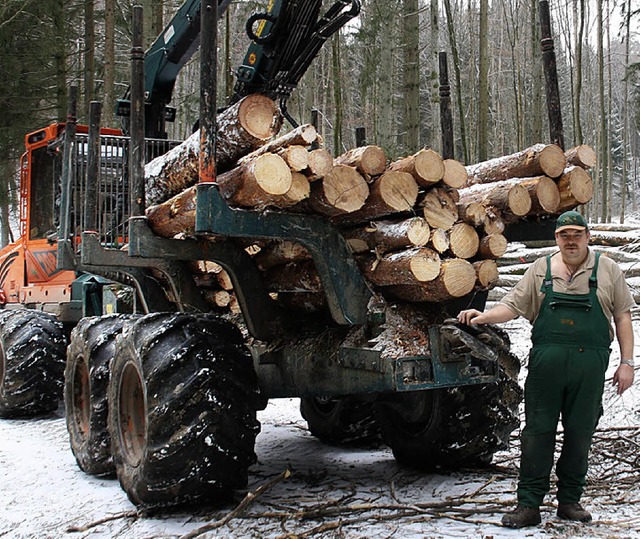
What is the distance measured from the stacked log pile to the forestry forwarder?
0.45 feet

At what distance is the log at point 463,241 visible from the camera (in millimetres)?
4211

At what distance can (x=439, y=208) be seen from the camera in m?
4.22

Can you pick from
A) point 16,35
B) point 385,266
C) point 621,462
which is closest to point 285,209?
point 385,266

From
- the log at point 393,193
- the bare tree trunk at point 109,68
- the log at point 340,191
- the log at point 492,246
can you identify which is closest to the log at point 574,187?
the log at point 492,246

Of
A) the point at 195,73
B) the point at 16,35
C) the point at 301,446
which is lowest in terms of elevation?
the point at 301,446

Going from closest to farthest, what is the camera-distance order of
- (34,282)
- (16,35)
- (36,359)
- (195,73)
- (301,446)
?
(301,446) < (36,359) < (34,282) < (16,35) < (195,73)

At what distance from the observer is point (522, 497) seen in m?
3.85

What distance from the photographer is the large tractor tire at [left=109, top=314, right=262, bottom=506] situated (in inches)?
162

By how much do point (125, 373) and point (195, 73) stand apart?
1442 inches

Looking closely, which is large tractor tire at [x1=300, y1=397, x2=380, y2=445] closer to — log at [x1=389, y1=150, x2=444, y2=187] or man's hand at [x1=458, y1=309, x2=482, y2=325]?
man's hand at [x1=458, y1=309, x2=482, y2=325]

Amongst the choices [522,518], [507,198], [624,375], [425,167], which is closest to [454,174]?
[425,167]

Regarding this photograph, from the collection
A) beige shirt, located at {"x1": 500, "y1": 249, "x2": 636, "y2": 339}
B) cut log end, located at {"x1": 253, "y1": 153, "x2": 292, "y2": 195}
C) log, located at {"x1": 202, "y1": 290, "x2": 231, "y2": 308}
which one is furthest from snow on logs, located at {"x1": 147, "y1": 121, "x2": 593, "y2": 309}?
log, located at {"x1": 202, "y1": 290, "x2": 231, "y2": 308}

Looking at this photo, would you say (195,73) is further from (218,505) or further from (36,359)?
(218,505)

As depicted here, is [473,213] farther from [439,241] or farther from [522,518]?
[522,518]
